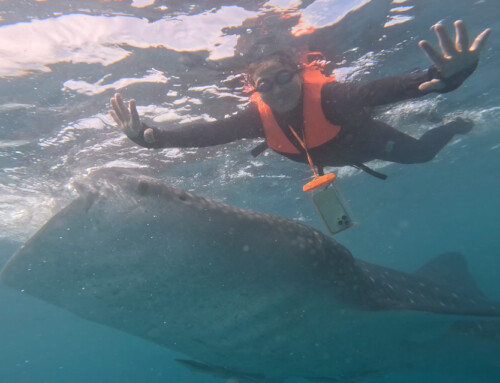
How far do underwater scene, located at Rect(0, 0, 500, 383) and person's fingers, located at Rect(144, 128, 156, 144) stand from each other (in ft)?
0.08

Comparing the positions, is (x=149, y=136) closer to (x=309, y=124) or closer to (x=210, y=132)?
(x=210, y=132)

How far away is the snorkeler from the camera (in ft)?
15.7

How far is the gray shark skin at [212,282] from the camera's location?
3.24m

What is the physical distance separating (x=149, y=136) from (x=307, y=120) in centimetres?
253

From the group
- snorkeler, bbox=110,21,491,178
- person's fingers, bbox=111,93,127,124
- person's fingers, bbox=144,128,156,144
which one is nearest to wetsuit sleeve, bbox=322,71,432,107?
snorkeler, bbox=110,21,491,178

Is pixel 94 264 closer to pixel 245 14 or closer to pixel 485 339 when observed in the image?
pixel 245 14

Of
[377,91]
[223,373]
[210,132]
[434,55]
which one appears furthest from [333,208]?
[223,373]

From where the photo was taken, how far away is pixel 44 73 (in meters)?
8.03

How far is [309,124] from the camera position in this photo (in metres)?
5.75

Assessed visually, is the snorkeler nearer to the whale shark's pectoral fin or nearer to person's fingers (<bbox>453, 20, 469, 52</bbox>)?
person's fingers (<bbox>453, 20, 469, 52</bbox>)

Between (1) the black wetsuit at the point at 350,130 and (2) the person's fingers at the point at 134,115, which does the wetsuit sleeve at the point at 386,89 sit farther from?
(2) the person's fingers at the point at 134,115

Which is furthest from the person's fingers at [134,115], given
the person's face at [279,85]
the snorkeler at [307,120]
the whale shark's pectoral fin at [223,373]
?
the whale shark's pectoral fin at [223,373]

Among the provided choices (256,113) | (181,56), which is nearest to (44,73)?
(181,56)

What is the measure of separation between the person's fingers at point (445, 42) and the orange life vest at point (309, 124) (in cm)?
223
